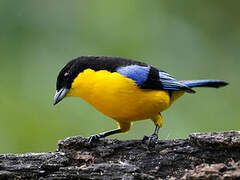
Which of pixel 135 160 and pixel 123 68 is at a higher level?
pixel 123 68

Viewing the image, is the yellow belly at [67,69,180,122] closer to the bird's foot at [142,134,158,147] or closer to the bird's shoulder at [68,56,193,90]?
the bird's shoulder at [68,56,193,90]

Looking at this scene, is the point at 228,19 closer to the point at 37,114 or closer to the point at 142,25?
the point at 142,25

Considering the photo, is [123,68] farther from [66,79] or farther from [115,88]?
[66,79]

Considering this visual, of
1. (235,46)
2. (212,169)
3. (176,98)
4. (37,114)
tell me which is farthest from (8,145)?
(235,46)

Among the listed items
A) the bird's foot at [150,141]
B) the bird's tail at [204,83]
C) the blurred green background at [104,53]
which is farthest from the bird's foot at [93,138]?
the bird's tail at [204,83]

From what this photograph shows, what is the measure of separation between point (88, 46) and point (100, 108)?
1.81 m

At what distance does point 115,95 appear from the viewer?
213 inches

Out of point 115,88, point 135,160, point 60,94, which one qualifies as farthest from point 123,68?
point 135,160

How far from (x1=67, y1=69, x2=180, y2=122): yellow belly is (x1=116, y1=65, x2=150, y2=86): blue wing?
0.07m

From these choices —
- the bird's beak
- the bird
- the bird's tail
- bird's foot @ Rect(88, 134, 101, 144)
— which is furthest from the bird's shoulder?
bird's foot @ Rect(88, 134, 101, 144)

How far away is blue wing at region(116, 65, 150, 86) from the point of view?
563cm

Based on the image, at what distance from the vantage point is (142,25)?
717cm

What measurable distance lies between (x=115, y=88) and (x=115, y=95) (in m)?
0.09

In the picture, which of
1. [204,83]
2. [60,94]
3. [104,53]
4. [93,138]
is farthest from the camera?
[104,53]
